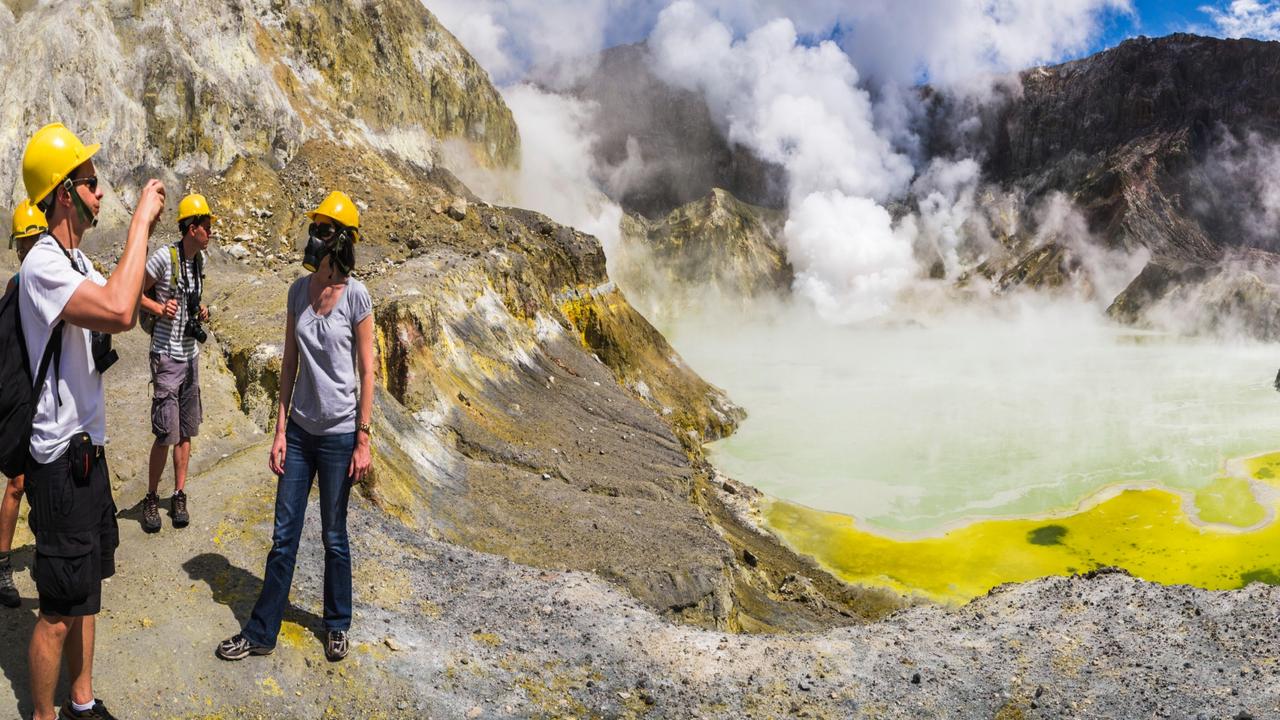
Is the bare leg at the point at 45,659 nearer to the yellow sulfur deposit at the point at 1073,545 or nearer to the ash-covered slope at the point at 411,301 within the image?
the ash-covered slope at the point at 411,301

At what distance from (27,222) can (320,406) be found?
218cm

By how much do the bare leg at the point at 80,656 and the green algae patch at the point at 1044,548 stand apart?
Result: 22407mm

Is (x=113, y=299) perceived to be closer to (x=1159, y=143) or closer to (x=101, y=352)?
(x=101, y=352)

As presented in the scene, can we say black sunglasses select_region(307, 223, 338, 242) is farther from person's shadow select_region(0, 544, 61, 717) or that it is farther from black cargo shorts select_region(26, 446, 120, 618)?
person's shadow select_region(0, 544, 61, 717)

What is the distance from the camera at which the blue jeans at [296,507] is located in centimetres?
585

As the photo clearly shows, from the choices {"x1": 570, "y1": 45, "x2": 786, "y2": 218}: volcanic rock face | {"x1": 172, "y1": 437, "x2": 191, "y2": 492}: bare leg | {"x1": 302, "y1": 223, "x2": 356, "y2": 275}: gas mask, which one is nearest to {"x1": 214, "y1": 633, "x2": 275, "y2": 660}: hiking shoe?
{"x1": 172, "y1": 437, "x2": 191, "y2": 492}: bare leg

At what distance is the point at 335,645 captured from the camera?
619 cm

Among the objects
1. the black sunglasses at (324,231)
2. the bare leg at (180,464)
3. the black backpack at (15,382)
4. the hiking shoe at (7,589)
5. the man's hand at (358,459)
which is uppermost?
the black sunglasses at (324,231)

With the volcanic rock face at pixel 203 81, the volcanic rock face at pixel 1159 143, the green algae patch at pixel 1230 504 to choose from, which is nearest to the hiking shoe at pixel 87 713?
the volcanic rock face at pixel 203 81

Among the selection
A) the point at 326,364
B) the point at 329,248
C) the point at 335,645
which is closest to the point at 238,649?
the point at 335,645

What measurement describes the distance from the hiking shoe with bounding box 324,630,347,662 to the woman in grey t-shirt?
0.39 metres

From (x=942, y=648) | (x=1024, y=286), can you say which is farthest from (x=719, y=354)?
(x=942, y=648)

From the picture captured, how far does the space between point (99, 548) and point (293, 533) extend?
4.28 feet

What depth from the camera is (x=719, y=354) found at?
78438 mm
